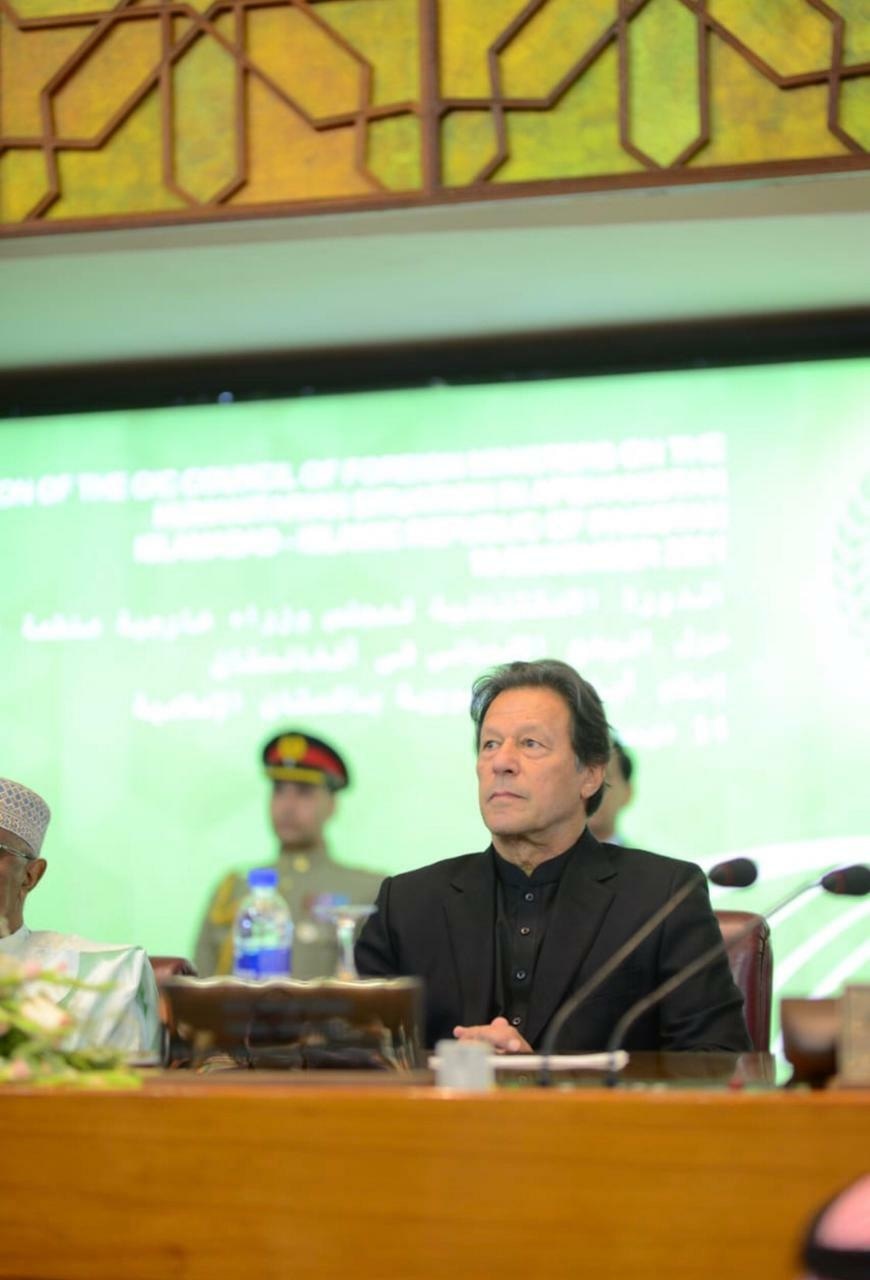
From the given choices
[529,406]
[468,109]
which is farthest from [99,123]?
[529,406]

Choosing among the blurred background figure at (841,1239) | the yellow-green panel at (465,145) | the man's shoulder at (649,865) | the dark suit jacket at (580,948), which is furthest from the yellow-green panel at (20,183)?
the blurred background figure at (841,1239)

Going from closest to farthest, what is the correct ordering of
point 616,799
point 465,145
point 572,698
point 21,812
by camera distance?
point 21,812 < point 572,698 < point 465,145 < point 616,799

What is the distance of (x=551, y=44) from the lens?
3.97 metres

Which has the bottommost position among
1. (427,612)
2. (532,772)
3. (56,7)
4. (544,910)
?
(544,910)

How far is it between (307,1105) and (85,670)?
151 inches

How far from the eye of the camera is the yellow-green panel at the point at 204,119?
4.05 metres

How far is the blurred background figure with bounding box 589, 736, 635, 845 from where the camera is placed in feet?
13.8

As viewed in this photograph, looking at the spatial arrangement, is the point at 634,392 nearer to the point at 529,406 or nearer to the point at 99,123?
the point at 529,406

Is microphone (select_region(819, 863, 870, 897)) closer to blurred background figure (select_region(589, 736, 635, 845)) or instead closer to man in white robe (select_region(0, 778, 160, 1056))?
man in white robe (select_region(0, 778, 160, 1056))

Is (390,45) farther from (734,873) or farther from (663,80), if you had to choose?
(734,873)

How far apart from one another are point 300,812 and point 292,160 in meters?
1.91

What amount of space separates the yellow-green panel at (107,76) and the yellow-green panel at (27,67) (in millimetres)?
59

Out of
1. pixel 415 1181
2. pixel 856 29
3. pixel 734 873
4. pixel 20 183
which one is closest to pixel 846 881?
pixel 734 873

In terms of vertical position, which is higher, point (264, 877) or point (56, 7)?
point (56, 7)
